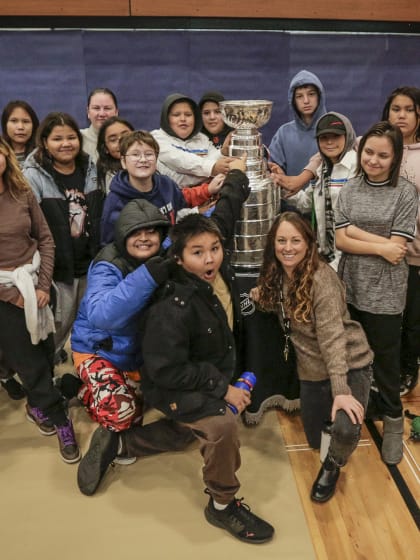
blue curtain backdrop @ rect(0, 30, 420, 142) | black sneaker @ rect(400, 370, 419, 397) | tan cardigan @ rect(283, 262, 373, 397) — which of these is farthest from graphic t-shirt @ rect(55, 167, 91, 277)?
blue curtain backdrop @ rect(0, 30, 420, 142)

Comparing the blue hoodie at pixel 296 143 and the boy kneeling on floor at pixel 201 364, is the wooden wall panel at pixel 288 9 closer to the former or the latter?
the blue hoodie at pixel 296 143

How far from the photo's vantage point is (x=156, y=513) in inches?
78.6

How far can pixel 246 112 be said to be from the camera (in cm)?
227

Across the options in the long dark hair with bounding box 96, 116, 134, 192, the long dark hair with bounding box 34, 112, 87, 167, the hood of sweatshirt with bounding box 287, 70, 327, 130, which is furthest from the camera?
the hood of sweatshirt with bounding box 287, 70, 327, 130

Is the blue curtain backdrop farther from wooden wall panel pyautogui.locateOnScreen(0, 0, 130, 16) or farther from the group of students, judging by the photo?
the group of students

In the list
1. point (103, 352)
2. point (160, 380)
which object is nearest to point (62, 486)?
point (103, 352)

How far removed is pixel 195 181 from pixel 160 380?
47.5 inches

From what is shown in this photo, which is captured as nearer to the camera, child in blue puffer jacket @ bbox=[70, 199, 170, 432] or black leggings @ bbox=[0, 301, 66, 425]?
child in blue puffer jacket @ bbox=[70, 199, 170, 432]

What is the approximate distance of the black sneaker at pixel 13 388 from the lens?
106 inches

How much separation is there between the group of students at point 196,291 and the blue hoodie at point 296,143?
0.47 metres

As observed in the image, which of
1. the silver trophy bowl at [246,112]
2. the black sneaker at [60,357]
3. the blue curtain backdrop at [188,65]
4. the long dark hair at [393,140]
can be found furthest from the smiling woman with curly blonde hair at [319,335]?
the blue curtain backdrop at [188,65]

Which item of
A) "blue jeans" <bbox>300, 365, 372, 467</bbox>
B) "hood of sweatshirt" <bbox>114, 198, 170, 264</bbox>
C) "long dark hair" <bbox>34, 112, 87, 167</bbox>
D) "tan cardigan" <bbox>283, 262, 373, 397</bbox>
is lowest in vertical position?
"blue jeans" <bbox>300, 365, 372, 467</bbox>

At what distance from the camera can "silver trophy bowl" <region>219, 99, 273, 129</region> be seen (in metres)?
2.25

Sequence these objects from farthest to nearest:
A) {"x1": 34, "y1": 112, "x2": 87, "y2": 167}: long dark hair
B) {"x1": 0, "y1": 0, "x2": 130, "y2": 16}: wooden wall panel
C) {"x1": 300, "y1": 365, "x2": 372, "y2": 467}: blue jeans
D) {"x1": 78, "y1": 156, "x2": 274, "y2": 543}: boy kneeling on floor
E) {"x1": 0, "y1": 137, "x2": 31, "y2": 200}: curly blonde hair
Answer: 1. {"x1": 0, "y1": 0, "x2": 130, "y2": 16}: wooden wall panel
2. {"x1": 34, "y1": 112, "x2": 87, "y2": 167}: long dark hair
3. {"x1": 0, "y1": 137, "x2": 31, "y2": 200}: curly blonde hair
4. {"x1": 300, "y1": 365, "x2": 372, "y2": 467}: blue jeans
5. {"x1": 78, "y1": 156, "x2": 274, "y2": 543}: boy kneeling on floor
